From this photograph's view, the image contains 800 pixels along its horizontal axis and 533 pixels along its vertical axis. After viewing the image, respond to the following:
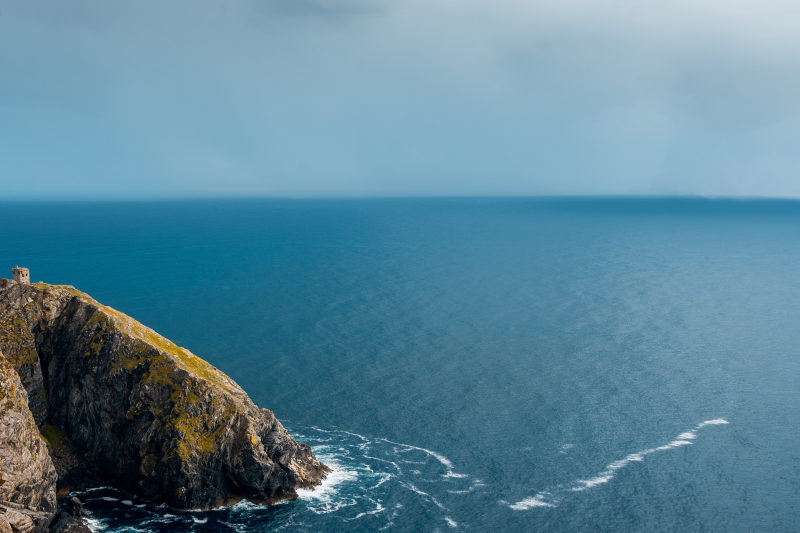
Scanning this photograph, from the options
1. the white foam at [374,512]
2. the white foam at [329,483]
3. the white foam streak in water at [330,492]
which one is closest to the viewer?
the white foam at [374,512]

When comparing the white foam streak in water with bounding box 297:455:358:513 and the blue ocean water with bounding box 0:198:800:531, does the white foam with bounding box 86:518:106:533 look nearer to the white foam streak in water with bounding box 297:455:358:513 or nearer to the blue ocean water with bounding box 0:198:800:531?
the blue ocean water with bounding box 0:198:800:531

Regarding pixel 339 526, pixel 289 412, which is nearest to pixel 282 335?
pixel 289 412

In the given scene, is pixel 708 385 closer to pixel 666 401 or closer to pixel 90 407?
pixel 666 401

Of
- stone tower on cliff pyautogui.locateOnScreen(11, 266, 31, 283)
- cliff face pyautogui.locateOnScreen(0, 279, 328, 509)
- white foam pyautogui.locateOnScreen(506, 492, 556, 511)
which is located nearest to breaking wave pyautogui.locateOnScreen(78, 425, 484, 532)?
cliff face pyautogui.locateOnScreen(0, 279, 328, 509)

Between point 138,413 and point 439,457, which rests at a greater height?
point 138,413

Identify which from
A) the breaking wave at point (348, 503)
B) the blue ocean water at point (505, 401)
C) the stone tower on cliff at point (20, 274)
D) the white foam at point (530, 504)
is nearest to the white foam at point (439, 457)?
the breaking wave at point (348, 503)

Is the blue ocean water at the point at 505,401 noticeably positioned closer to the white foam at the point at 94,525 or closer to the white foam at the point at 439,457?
the white foam at the point at 439,457

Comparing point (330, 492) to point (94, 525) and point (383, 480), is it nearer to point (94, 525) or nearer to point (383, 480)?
point (383, 480)

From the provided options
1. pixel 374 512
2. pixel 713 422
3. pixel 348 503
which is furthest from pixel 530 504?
pixel 713 422
